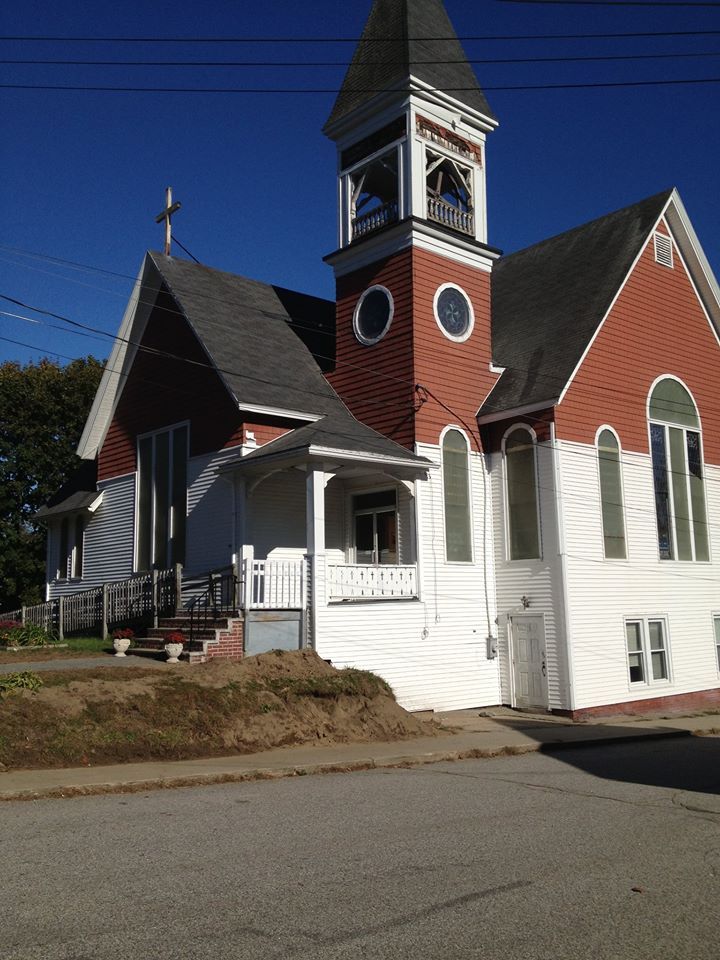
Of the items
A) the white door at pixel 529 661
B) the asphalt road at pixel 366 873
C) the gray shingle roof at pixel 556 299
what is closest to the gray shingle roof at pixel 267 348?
the gray shingle roof at pixel 556 299

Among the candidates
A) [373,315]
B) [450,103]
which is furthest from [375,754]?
[450,103]

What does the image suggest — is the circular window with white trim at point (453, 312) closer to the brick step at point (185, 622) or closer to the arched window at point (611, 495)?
the arched window at point (611, 495)

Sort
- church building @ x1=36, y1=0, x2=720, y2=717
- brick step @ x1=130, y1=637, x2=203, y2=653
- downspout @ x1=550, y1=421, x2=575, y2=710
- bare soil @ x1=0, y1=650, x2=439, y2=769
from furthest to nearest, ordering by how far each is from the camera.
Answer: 1. downspout @ x1=550, y1=421, x2=575, y2=710
2. church building @ x1=36, y1=0, x2=720, y2=717
3. brick step @ x1=130, y1=637, x2=203, y2=653
4. bare soil @ x1=0, y1=650, x2=439, y2=769

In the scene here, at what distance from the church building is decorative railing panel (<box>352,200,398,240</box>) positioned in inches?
3.6

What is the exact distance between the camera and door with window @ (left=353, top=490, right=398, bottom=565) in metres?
20.5

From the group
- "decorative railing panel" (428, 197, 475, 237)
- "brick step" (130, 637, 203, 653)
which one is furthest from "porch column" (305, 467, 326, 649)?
"decorative railing panel" (428, 197, 475, 237)

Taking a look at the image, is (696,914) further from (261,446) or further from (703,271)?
(703,271)

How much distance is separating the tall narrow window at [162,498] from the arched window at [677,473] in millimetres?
11986

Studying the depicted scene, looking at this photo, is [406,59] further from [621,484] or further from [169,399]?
[621,484]

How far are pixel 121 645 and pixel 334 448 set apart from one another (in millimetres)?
5622

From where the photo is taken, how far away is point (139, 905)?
601 cm

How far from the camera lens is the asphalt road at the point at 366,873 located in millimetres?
5359

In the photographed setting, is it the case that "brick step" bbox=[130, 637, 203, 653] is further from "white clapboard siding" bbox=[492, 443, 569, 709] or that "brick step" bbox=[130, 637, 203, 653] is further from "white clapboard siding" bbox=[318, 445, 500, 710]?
"white clapboard siding" bbox=[492, 443, 569, 709]

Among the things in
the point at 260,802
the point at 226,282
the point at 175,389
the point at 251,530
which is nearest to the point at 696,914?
the point at 260,802
